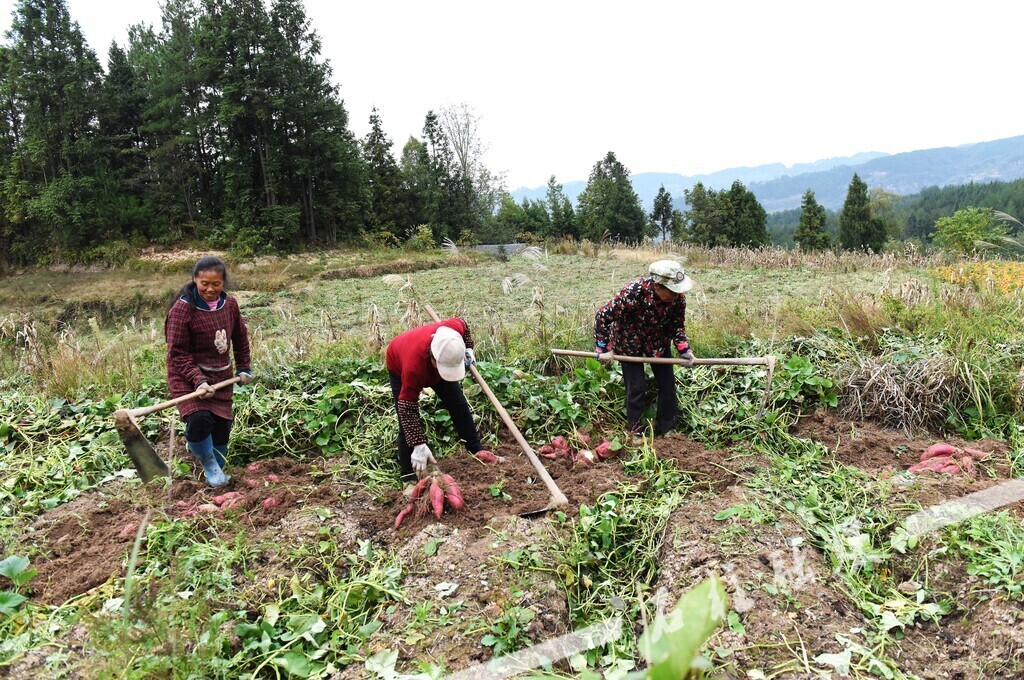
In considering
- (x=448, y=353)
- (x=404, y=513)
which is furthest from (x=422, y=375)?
(x=404, y=513)

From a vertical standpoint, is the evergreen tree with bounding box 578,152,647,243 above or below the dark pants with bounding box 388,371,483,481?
above

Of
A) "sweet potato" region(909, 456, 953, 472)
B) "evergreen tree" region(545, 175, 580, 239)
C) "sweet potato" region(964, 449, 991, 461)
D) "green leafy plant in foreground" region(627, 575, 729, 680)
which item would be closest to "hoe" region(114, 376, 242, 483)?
"green leafy plant in foreground" region(627, 575, 729, 680)

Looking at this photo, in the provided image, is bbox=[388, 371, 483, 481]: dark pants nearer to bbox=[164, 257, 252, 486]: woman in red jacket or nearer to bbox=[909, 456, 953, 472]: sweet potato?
bbox=[164, 257, 252, 486]: woman in red jacket

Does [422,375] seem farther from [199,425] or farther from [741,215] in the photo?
[741,215]

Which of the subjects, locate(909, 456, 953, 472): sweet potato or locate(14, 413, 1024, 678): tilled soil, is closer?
locate(14, 413, 1024, 678): tilled soil

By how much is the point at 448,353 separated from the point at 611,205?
30.1 metres

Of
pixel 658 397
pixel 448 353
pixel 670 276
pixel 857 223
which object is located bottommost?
pixel 658 397

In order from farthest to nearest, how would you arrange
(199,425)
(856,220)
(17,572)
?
(856,220), (199,425), (17,572)

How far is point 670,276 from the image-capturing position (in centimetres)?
369

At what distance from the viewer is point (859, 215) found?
39000mm

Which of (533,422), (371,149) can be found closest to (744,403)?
(533,422)

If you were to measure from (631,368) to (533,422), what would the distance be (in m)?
0.83

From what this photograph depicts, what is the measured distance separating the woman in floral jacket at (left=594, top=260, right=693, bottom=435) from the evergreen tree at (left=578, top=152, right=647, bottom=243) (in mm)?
26182

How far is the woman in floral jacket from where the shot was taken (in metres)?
3.96
